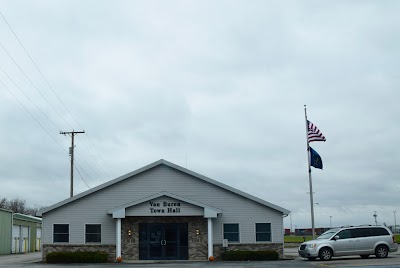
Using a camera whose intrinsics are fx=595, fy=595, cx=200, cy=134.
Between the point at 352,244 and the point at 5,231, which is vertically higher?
the point at 5,231

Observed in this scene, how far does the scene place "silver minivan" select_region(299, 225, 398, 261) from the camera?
3125 centimetres

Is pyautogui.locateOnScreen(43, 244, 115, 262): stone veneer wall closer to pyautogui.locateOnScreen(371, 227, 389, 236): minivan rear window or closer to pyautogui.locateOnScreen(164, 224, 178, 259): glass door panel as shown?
pyautogui.locateOnScreen(164, 224, 178, 259): glass door panel

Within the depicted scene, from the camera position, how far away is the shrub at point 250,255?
33.8 m

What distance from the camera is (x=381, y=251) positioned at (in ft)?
103

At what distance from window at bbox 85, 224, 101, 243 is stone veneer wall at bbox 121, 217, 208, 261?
1536mm

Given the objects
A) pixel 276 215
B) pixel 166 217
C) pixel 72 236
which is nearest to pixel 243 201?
pixel 276 215

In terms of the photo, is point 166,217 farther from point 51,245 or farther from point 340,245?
point 340,245

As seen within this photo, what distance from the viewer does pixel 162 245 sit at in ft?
114

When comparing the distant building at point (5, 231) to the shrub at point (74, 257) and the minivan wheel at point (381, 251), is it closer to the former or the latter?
the shrub at point (74, 257)

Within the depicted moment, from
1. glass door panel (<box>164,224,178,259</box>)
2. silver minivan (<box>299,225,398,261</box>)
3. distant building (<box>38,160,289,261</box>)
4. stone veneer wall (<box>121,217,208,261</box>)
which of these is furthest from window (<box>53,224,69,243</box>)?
silver minivan (<box>299,225,398,261</box>)

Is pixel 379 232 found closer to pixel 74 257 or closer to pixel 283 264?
pixel 283 264

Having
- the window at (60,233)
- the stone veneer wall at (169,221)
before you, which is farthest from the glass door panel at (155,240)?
the window at (60,233)

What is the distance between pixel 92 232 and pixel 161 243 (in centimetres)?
413

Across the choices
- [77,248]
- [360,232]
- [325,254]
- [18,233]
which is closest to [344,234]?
[360,232]
